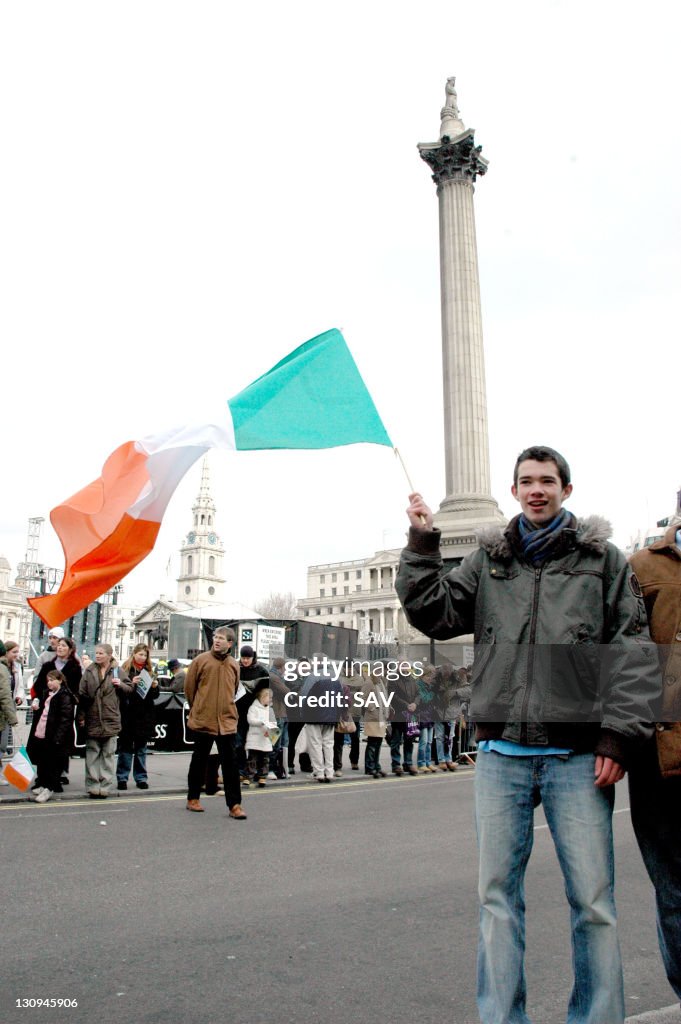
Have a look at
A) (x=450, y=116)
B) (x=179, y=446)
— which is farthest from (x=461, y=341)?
(x=179, y=446)

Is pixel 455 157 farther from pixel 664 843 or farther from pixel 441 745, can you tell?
pixel 664 843

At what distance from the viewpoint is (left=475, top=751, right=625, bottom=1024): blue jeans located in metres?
3.14

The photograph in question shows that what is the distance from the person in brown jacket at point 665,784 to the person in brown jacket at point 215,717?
21.7ft

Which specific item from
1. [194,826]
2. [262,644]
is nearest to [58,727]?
[194,826]

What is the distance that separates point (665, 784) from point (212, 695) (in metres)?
7.21

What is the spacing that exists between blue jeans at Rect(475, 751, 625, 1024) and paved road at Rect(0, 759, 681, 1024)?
2.76 ft

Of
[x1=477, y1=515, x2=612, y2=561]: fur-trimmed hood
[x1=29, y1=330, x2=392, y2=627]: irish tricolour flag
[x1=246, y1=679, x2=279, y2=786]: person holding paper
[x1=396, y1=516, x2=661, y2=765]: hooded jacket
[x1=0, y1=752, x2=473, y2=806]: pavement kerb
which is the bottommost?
[x1=0, y1=752, x2=473, y2=806]: pavement kerb

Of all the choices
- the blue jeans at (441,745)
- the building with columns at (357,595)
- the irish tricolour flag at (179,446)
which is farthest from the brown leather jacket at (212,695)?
the building with columns at (357,595)

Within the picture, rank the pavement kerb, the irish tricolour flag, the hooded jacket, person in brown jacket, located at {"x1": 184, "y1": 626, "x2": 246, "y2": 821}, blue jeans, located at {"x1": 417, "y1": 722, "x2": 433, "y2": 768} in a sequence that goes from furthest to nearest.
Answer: blue jeans, located at {"x1": 417, "y1": 722, "x2": 433, "y2": 768}, the pavement kerb, person in brown jacket, located at {"x1": 184, "y1": 626, "x2": 246, "y2": 821}, the irish tricolour flag, the hooded jacket

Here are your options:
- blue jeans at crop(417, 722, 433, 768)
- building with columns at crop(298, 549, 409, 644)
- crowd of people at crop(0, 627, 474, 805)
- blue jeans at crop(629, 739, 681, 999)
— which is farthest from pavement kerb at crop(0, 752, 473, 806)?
building with columns at crop(298, 549, 409, 644)

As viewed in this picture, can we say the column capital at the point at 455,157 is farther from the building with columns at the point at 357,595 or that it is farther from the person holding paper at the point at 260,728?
the building with columns at the point at 357,595

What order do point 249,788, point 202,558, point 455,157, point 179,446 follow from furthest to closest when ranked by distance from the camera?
point 202,558
point 455,157
point 249,788
point 179,446

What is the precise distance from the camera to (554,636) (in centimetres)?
333

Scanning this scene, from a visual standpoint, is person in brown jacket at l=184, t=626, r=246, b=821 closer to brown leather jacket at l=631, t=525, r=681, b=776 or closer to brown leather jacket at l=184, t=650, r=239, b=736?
brown leather jacket at l=184, t=650, r=239, b=736
